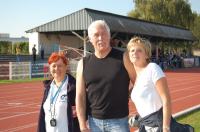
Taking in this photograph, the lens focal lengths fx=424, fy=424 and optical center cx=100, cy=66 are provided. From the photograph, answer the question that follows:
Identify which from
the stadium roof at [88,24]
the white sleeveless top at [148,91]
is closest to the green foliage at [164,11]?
the stadium roof at [88,24]

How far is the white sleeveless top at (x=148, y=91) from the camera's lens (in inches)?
158

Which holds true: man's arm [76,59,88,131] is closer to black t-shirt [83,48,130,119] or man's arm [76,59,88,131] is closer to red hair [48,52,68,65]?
black t-shirt [83,48,130,119]

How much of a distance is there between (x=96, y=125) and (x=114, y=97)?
0.35 metres

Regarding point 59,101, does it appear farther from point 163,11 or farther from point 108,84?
point 163,11

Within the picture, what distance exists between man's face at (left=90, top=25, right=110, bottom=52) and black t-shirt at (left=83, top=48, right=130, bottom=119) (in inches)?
4.4

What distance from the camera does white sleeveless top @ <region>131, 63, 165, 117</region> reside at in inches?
158

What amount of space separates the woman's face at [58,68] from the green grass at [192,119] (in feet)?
15.9

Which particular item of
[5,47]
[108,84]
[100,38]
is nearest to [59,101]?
[108,84]

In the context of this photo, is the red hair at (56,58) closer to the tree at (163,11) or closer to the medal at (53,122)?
the medal at (53,122)

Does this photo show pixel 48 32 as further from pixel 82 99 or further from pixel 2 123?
pixel 82 99

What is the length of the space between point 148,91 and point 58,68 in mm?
1021

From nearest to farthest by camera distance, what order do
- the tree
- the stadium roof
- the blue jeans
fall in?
the blue jeans
the stadium roof
the tree

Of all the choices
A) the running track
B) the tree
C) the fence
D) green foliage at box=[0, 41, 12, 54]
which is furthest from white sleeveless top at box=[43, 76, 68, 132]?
the tree

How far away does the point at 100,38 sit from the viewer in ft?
13.7
